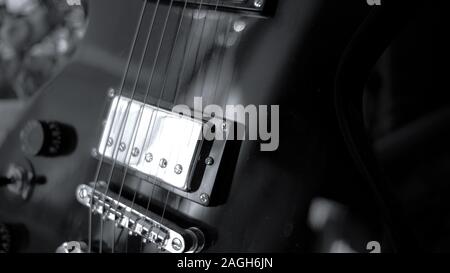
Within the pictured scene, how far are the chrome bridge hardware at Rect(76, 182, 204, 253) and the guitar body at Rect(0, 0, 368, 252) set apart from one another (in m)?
0.02

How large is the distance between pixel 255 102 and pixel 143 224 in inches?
7.0

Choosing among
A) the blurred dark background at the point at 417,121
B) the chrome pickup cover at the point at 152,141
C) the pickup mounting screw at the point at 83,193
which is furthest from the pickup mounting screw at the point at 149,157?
the blurred dark background at the point at 417,121

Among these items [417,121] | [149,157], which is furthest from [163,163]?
[417,121]

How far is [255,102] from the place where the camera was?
0.47m

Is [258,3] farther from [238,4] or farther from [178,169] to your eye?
[178,169]

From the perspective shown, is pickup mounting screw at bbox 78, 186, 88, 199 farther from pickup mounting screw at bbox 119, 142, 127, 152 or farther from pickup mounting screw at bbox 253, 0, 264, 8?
pickup mounting screw at bbox 253, 0, 264, 8

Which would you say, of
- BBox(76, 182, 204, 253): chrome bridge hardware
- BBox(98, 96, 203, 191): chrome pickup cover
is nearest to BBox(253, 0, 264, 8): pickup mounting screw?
BBox(98, 96, 203, 191): chrome pickup cover

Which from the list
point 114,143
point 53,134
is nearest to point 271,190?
point 114,143

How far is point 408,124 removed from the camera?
0.60 metres

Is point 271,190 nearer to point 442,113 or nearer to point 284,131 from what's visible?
point 284,131

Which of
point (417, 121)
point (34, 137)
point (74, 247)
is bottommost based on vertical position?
point (74, 247)

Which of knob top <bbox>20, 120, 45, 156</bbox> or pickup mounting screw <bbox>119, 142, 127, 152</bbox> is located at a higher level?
pickup mounting screw <bbox>119, 142, 127, 152</bbox>

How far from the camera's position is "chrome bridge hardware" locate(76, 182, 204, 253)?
467mm

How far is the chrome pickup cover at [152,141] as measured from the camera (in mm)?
470
